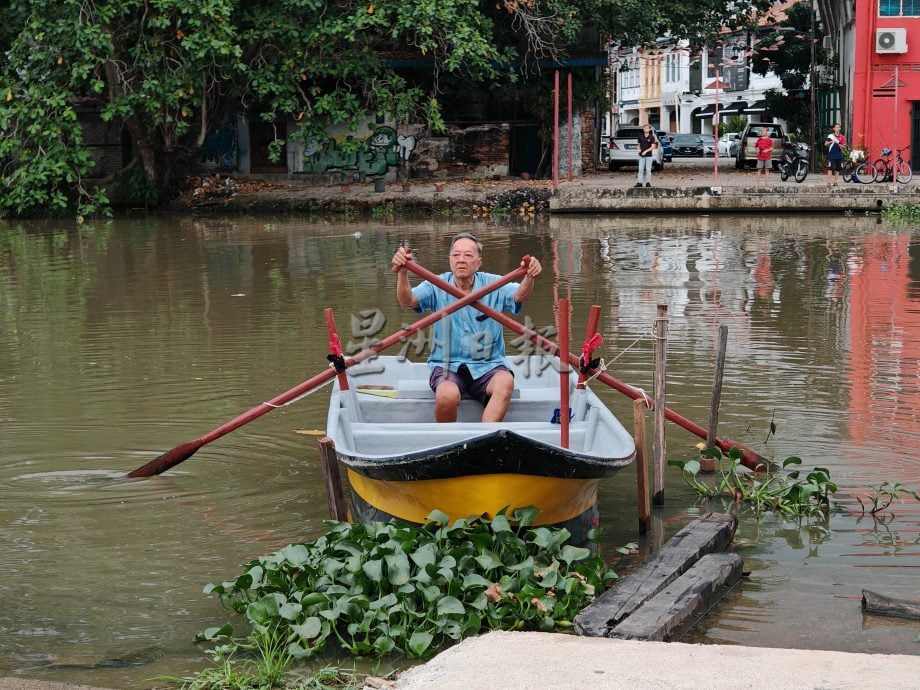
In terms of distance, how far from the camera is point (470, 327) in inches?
284

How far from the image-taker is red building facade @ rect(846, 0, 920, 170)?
29.9 m

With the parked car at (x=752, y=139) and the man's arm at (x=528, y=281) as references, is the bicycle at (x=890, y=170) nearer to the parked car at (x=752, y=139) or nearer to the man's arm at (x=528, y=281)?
the parked car at (x=752, y=139)

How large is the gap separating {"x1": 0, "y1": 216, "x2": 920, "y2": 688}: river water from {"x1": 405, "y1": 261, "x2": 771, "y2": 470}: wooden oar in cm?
36

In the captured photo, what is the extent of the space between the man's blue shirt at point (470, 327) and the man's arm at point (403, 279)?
0.05 meters

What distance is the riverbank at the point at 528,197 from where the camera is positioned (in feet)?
84.3

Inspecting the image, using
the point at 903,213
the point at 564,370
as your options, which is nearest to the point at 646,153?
the point at 903,213

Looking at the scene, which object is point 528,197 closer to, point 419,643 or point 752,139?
point 752,139

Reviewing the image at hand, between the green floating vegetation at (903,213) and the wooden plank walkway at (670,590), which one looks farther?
the green floating vegetation at (903,213)

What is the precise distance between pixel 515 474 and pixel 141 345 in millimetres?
7043

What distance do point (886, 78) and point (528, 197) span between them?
9877mm

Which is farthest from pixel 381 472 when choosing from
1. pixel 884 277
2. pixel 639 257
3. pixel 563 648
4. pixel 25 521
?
pixel 639 257

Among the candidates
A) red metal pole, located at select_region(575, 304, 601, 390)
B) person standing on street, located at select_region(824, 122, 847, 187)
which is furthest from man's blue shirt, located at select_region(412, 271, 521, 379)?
person standing on street, located at select_region(824, 122, 847, 187)

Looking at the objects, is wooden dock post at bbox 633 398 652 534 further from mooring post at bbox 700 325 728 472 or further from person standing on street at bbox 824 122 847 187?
person standing on street at bbox 824 122 847 187

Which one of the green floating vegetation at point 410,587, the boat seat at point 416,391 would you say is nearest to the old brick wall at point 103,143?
the boat seat at point 416,391
